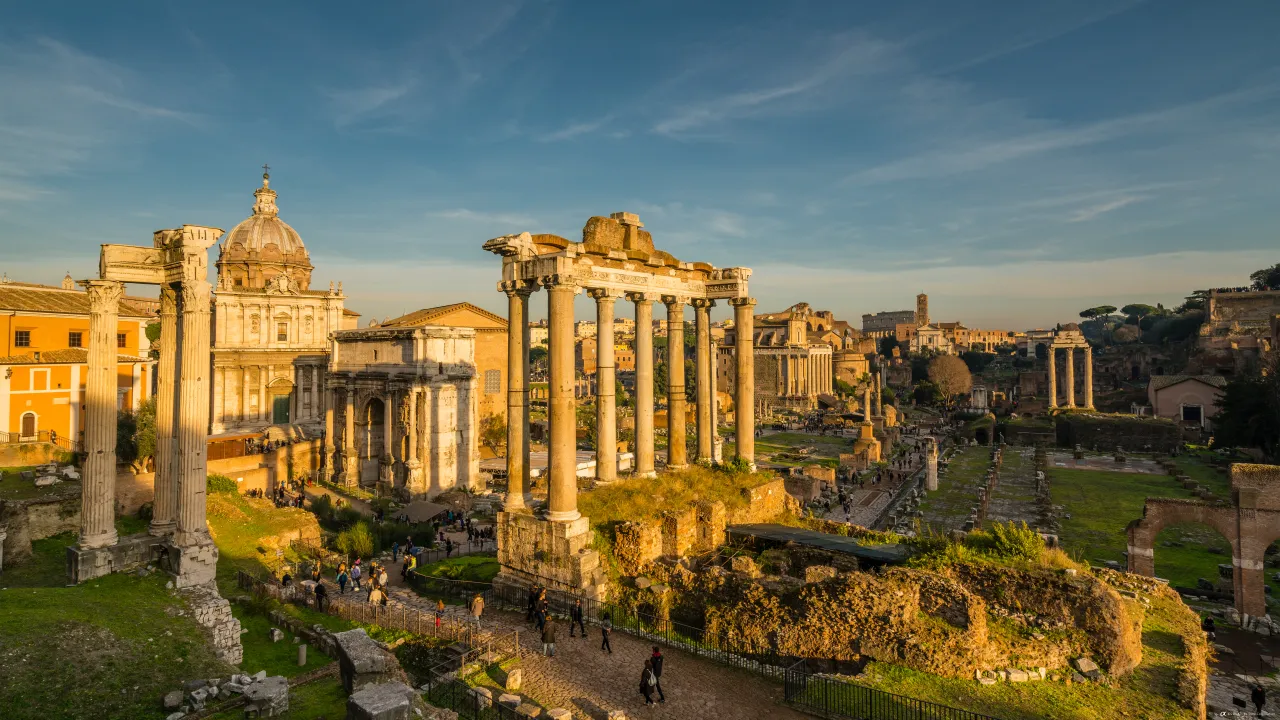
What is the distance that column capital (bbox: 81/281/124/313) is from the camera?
1397 cm

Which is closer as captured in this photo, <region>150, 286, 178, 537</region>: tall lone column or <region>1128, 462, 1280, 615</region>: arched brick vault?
<region>150, 286, 178, 537</region>: tall lone column

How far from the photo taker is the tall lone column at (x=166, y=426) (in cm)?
1462

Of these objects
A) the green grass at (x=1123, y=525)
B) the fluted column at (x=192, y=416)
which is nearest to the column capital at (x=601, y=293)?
the fluted column at (x=192, y=416)

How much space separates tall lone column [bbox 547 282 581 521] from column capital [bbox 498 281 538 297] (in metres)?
0.96

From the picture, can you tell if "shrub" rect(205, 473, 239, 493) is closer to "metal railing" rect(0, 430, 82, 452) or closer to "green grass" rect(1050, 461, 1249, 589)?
"metal railing" rect(0, 430, 82, 452)

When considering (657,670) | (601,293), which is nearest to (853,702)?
(657,670)

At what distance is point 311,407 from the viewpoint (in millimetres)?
44719

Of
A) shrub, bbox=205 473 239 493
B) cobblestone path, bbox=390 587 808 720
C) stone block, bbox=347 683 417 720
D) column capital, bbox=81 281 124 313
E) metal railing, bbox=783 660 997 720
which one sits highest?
column capital, bbox=81 281 124 313

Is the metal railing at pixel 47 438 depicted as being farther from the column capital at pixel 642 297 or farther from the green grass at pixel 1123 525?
the green grass at pixel 1123 525

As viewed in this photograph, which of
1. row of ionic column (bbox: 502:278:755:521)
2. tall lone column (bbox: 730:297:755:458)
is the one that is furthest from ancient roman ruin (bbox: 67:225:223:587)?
tall lone column (bbox: 730:297:755:458)

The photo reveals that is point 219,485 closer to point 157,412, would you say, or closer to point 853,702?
point 157,412

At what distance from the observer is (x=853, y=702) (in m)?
Answer: 9.72

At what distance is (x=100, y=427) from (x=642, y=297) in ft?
40.1

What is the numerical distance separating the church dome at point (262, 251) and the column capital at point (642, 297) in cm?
3880
